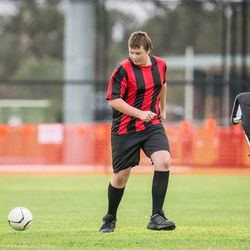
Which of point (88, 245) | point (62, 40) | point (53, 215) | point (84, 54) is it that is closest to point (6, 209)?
point (53, 215)

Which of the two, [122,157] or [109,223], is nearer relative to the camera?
[122,157]

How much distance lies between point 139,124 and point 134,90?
0.31m

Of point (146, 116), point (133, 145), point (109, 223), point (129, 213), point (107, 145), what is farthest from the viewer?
point (107, 145)

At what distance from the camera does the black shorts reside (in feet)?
25.0

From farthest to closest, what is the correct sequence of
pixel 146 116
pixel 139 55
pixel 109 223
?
pixel 109 223
pixel 139 55
pixel 146 116

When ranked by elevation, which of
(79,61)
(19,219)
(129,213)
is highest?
(79,61)

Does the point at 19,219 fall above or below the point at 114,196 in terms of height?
below

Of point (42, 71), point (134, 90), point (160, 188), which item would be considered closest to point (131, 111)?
point (134, 90)

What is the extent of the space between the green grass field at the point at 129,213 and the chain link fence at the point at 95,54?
4946 mm

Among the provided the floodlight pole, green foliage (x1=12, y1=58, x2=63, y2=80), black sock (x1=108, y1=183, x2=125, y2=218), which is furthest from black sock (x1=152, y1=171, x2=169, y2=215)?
green foliage (x1=12, y1=58, x2=63, y2=80)

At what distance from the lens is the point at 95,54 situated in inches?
1388

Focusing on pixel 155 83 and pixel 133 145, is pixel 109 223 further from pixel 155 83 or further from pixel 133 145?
pixel 155 83

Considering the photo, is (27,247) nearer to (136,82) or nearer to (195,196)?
(136,82)

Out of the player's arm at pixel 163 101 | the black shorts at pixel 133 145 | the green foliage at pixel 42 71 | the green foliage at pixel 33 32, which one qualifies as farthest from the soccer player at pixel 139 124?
the green foliage at pixel 33 32
